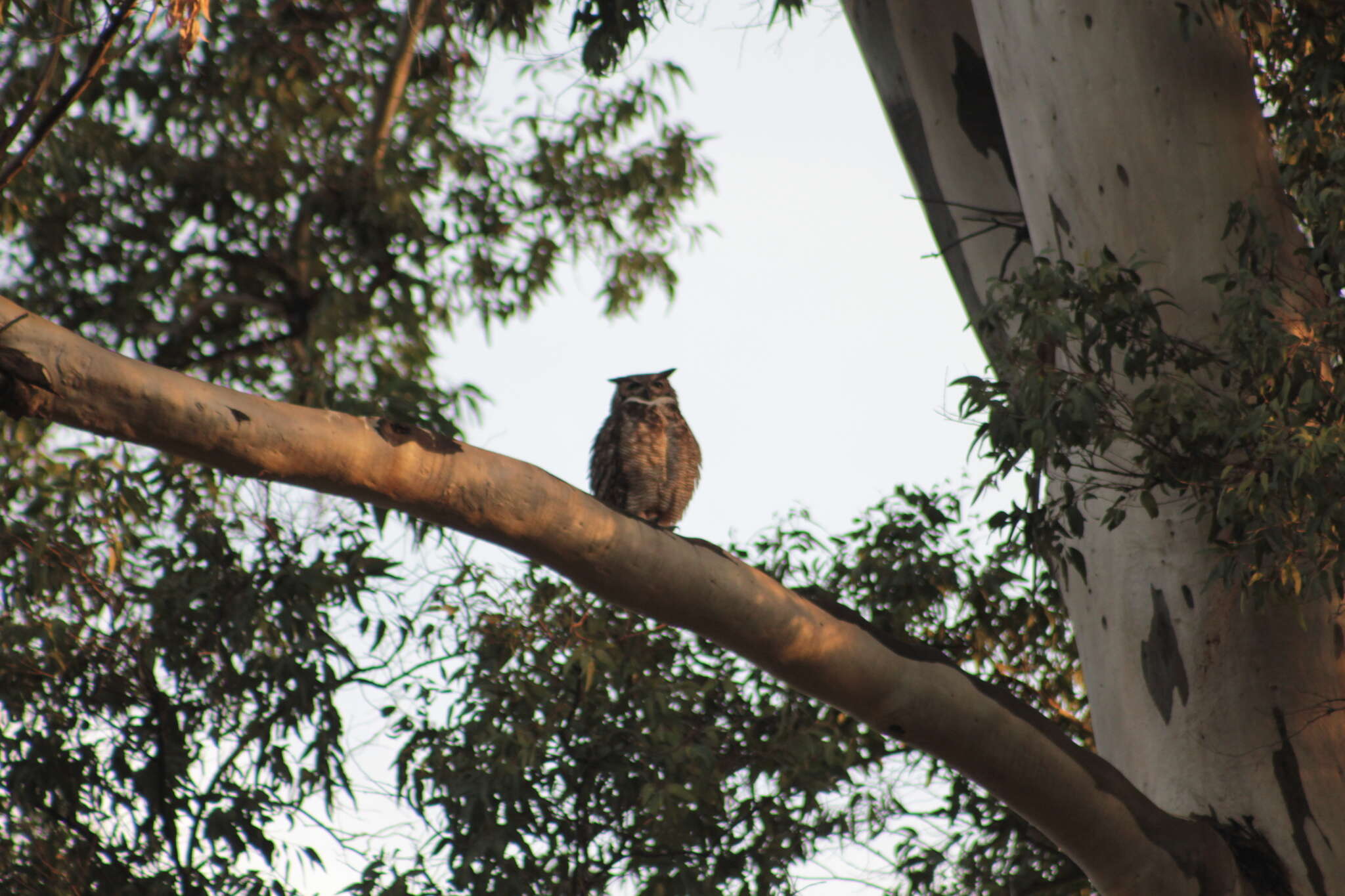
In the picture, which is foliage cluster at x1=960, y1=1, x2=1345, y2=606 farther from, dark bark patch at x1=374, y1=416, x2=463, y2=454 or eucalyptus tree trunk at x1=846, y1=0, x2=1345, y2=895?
dark bark patch at x1=374, y1=416, x2=463, y2=454

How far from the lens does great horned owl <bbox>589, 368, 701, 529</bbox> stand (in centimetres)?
453

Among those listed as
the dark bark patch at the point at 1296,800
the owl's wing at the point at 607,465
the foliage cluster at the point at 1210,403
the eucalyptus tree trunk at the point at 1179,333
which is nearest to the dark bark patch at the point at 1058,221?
the eucalyptus tree trunk at the point at 1179,333

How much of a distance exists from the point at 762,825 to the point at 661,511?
1035 mm

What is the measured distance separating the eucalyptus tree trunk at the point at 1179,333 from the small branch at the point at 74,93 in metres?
1.80

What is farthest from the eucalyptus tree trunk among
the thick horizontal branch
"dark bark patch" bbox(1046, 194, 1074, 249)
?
the thick horizontal branch

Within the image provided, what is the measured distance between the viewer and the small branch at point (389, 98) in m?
6.49

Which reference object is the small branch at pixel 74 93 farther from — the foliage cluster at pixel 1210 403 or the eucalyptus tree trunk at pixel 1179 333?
the eucalyptus tree trunk at pixel 1179 333

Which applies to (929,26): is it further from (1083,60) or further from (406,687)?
(406,687)

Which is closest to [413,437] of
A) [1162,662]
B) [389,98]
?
[1162,662]

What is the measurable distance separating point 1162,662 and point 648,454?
1963 mm

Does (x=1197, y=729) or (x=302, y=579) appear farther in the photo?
(x=302, y=579)

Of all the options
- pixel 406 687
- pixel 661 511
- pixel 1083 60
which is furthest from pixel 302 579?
pixel 1083 60

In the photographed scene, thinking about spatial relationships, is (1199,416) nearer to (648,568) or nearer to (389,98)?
(648,568)

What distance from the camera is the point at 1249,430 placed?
8.07ft
